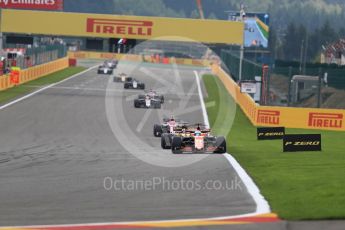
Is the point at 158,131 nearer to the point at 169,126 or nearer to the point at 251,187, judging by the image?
the point at 169,126

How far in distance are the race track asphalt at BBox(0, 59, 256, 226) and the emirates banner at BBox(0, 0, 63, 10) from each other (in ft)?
77.8

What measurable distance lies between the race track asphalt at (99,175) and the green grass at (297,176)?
0.59 meters

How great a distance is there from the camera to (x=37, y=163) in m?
18.9

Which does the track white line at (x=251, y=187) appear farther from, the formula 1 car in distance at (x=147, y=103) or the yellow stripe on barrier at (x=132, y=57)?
the yellow stripe on barrier at (x=132, y=57)

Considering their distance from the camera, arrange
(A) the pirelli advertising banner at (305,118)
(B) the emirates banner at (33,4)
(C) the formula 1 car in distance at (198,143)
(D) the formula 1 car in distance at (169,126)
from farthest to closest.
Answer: (B) the emirates banner at (33,4), (A) the pirelli advertising banner at (305,118), (D) the formula 1 car in distance at (169,126), (C) the formula 1 car in distance at (198,143)

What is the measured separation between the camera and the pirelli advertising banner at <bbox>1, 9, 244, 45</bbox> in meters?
55.8

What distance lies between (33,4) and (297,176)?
151ft

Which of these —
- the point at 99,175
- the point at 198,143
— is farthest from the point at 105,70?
the point at 99,175

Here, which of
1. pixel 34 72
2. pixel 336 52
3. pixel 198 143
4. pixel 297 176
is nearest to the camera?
pixel 297 176

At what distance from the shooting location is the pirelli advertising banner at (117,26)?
55812mm

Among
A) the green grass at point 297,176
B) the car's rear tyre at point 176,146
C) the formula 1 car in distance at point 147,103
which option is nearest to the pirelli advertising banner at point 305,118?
the formula 1 car in distance at point 147,103

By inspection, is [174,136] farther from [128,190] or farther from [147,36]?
[147,36]

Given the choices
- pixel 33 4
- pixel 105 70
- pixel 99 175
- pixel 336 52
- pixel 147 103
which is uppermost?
pixel 33 4

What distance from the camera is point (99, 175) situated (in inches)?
654
